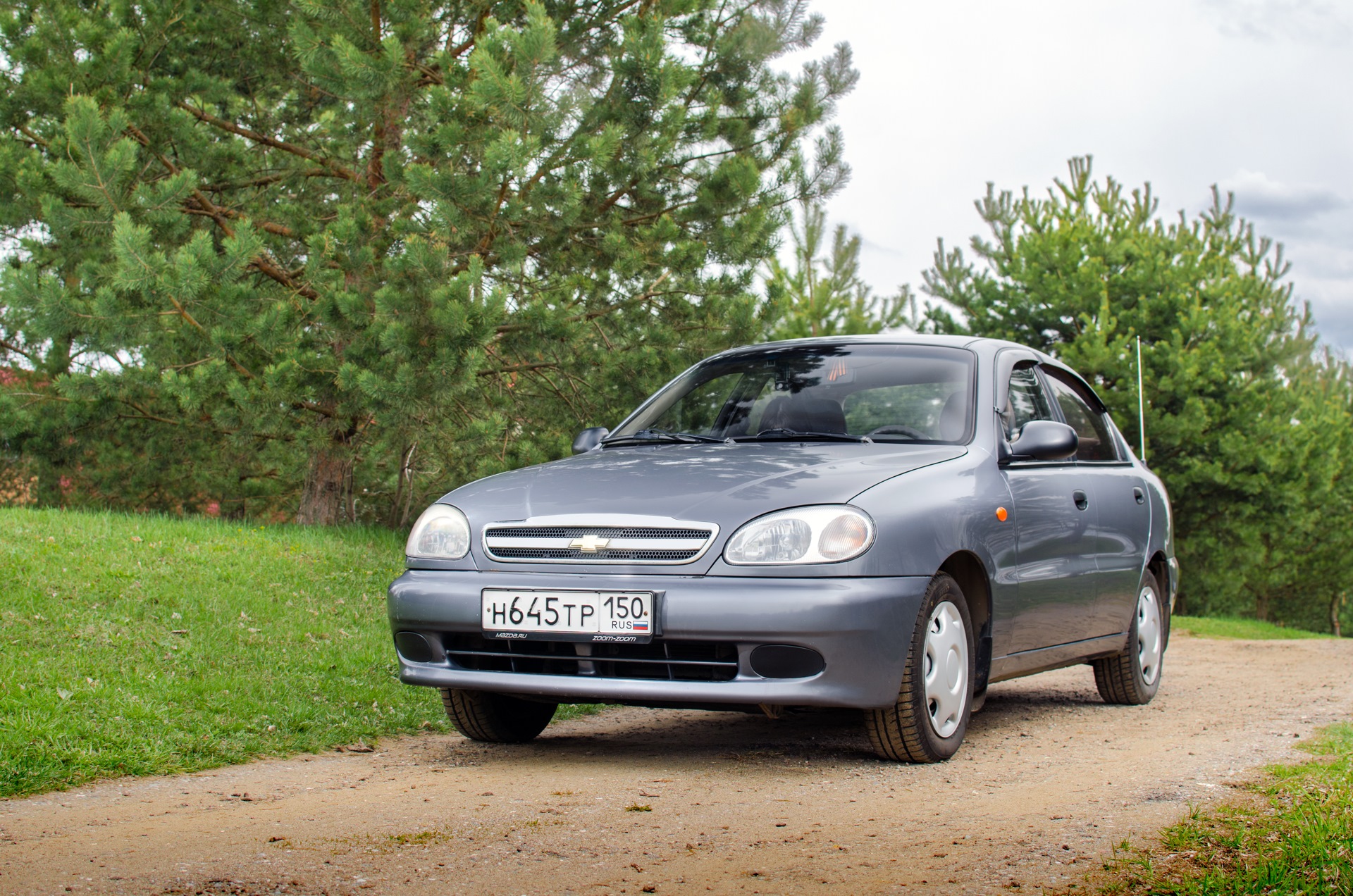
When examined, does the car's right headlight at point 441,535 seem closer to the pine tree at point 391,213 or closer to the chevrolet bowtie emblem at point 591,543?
the chevrolet bowtie emblem at point 591,543

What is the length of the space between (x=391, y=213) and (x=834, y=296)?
1818cm

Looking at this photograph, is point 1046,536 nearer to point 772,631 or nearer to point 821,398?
point 821,398

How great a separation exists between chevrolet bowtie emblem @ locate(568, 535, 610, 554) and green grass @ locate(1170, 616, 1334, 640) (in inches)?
566

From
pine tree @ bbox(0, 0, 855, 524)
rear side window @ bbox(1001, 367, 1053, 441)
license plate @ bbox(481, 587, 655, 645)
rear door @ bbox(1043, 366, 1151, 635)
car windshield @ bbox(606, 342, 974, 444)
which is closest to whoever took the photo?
license plate @ bbox(481, 587, 655, 645)

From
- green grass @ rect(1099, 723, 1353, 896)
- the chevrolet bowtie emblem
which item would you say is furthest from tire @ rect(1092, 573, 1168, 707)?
the chevrolet bowtie emblem

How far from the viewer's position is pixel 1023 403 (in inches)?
234

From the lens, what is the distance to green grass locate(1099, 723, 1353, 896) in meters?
2.80

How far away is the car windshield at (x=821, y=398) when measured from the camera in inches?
209

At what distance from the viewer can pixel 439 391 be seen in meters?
10.1

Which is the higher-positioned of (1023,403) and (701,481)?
(1023,403)

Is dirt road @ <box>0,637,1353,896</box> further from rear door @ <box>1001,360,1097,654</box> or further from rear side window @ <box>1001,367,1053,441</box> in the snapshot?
rear side window @ <box>1001,367,1053,441</box>

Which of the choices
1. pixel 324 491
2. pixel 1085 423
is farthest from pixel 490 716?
pixel 324 491

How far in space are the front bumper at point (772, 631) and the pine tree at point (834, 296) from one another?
20804 millimetres

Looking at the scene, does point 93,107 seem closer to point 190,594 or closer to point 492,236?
point 492,236
